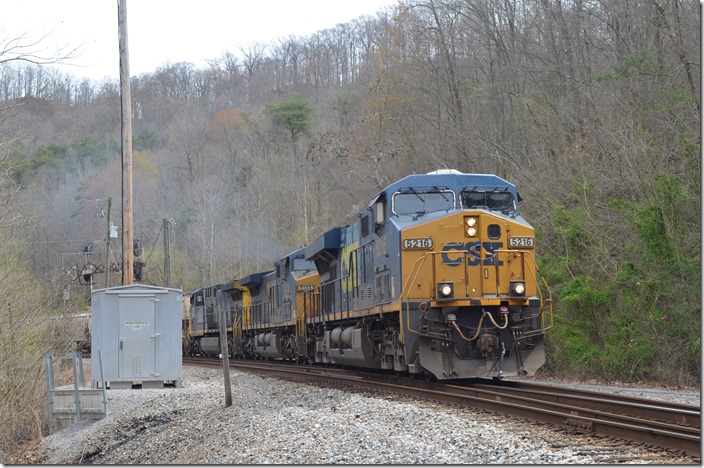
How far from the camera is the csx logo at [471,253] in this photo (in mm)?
13539

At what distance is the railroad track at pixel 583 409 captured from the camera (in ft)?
24.8

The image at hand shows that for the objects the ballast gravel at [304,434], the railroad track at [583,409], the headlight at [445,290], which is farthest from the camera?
the headlight at [445,290]

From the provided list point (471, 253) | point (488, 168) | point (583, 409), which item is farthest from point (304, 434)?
point (488, 168)

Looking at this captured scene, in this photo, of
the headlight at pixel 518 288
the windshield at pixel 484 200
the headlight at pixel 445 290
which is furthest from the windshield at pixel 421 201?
the headlight at pixel 518 288

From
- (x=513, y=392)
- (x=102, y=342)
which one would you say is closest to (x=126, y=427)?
(x=102, y=342)

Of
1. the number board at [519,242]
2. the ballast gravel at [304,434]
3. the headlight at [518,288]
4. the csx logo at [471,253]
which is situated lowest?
the ballast gravel at [304,434]

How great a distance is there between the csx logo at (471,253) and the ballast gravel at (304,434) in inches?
96.1

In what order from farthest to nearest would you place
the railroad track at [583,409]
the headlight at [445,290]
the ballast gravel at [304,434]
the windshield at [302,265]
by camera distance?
1. the windshield at [302,265]
2. the headlight at [445,290]
3. the ballast gravel at [304,434]
4. the railroad track at [583,409]

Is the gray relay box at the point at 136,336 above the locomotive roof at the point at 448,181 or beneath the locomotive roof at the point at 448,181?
beneath

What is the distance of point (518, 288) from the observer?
13.4 m

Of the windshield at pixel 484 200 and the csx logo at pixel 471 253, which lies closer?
the csx logo at pixel 471 253

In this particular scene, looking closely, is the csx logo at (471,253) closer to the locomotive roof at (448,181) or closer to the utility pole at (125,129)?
the locomotive roof at (448,181)

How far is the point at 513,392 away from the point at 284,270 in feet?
48.3

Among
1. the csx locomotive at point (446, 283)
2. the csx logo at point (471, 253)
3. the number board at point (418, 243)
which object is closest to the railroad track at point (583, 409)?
the csx locomotive at point (446, 283)
